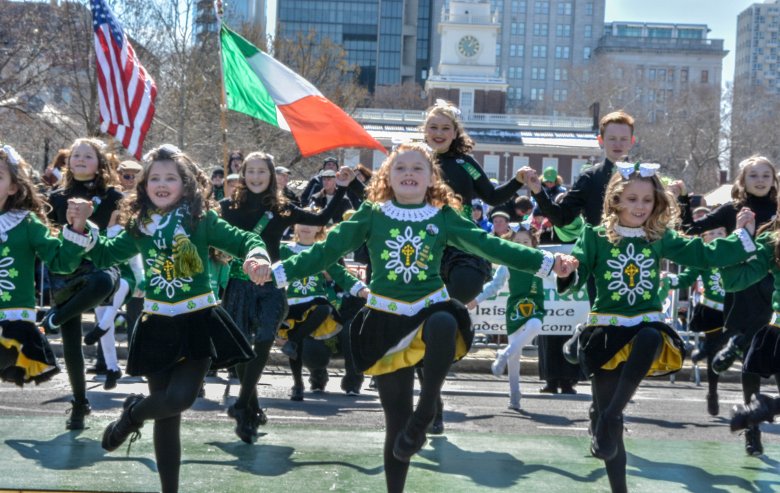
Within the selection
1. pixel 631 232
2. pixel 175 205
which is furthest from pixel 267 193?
pixel 631 232

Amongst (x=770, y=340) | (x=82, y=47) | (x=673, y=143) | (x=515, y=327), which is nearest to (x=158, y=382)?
(x=770, y=340)

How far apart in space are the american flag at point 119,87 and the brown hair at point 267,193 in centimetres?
321

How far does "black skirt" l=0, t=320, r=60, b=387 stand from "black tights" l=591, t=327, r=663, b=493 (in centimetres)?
316

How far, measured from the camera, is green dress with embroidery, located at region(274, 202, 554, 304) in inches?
243

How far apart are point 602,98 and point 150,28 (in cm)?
6830

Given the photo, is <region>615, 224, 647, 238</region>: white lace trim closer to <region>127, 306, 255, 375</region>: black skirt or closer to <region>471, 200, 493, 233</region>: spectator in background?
<region>127, 306, 255, 375</region>: black skirt

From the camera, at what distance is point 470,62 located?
94875 mm

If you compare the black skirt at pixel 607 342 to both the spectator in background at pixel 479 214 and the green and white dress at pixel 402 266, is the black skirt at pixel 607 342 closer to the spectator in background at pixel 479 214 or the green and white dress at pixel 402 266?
the green and white dress at pixel 402 266

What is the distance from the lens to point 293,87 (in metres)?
10.3

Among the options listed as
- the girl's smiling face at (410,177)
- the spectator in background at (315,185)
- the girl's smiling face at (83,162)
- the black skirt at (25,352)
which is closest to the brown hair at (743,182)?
the girl's smiling face at (410,177)

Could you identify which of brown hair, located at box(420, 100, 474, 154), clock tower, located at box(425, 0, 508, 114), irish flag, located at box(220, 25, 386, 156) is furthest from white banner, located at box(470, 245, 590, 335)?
clock tower, located at box(425, 0, 508, 114)

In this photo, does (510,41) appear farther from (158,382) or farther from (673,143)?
(158,382)

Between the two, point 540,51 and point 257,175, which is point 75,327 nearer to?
point 257,175

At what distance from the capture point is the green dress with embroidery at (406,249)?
6.17 meters
